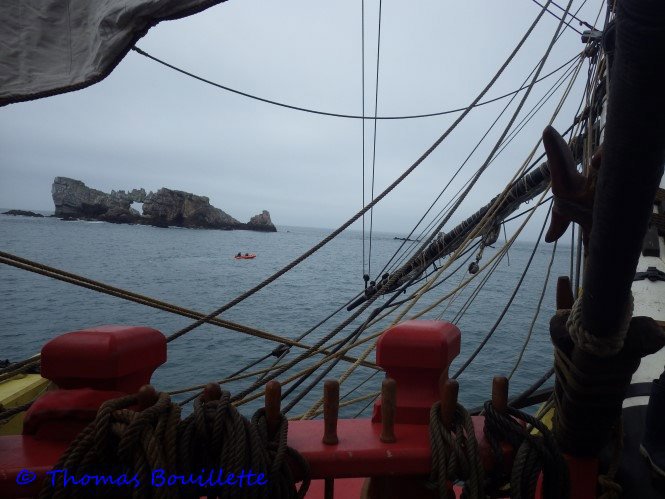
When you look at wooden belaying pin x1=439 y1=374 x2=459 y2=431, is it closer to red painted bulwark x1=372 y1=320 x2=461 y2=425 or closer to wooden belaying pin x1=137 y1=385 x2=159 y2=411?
red painted bulwark x1=372 y1=320 x2=461 y2=425

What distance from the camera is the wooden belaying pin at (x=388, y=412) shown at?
1.58 m

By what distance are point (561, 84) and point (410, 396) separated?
6.82 m

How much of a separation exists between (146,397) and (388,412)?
866 millimetres

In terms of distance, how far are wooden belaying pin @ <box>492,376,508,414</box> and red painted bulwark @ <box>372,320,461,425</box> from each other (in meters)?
0.24

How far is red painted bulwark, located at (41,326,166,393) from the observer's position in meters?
1.63

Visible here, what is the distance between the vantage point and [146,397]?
58.6 inches

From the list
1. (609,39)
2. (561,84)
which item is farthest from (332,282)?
(609,39)

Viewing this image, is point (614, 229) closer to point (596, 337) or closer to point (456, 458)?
point (596, 337)

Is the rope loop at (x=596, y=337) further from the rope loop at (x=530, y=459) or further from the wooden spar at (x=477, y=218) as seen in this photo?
the wooden spar at (x=477, y=218)

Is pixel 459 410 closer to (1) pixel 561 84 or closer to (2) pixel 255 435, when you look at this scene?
(2) pixel 255 435

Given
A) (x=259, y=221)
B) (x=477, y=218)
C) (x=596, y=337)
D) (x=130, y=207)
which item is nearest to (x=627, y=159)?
(x=596, y=337)

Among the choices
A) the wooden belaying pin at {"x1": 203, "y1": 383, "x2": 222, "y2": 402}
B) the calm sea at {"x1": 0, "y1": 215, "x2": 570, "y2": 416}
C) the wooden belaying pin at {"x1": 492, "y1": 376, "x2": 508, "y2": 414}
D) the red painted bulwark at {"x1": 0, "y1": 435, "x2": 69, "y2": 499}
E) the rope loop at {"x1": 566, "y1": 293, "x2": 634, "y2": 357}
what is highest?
the rope loop at {"x1": 566, "y1": 293, "x2": 634, "y2": 357}

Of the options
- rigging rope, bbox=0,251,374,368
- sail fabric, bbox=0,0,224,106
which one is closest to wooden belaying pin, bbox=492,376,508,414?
rigging rope, bbox=0,251,374,368

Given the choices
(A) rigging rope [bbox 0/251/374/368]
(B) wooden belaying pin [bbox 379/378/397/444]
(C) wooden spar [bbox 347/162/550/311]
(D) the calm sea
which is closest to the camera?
(B) wooden belaying pin [bbox 379/378/397/444]
